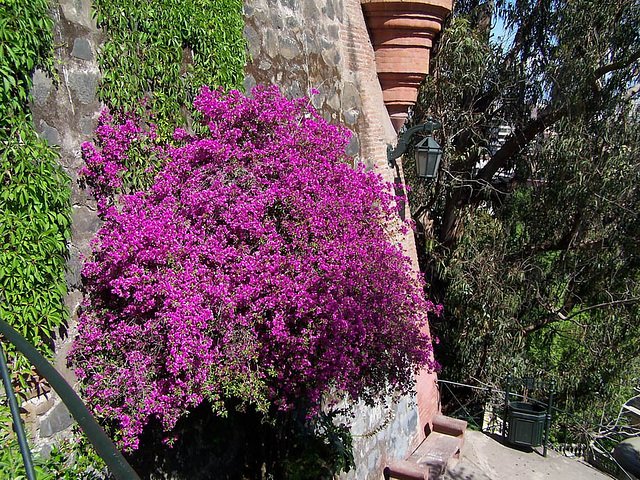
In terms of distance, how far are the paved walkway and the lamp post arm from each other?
380 centimetres

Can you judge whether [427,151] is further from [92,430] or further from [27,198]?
[92,430]

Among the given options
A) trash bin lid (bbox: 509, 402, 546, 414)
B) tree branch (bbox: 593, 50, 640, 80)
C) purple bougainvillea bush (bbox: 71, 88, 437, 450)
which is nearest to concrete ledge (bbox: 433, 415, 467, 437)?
trash bin lid (bbox: 509, 402, 546, 414)

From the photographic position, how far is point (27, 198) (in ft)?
10.9

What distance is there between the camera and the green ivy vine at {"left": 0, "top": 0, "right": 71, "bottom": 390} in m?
3.25

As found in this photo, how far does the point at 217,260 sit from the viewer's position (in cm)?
380

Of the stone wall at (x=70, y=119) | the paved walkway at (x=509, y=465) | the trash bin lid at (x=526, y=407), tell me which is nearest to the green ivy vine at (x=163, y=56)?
the stone wall at (x=70, y=119)

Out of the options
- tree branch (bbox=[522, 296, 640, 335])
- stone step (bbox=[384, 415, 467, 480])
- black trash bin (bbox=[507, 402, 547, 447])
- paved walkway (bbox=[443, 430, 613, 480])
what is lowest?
paved walkway (bbox=[443, 430, 613, 480])

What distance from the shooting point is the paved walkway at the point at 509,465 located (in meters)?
7.11

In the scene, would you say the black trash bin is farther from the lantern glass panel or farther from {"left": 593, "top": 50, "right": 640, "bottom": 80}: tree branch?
{"left": 593, "top": 50, "right": 640, "bottom": 80}: tree branch

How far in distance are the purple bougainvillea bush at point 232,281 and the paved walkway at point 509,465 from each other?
3.18 m

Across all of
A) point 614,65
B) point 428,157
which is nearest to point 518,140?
point 614,65

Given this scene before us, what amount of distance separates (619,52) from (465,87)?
2.18 meters

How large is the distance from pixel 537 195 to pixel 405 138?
3653 millimetres

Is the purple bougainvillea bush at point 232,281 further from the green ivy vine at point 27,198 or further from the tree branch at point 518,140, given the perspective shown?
the tree branch at point 518,140
